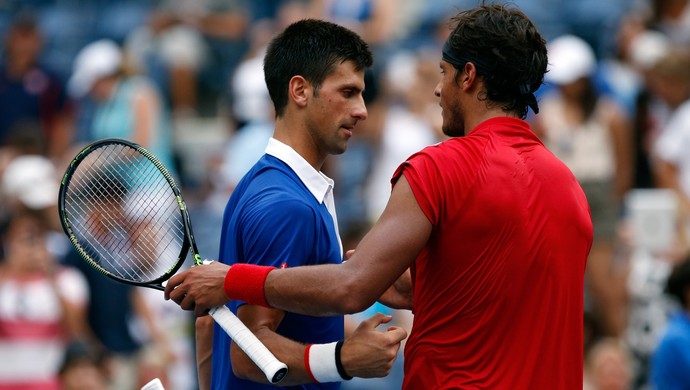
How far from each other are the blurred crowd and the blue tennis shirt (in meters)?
3.14

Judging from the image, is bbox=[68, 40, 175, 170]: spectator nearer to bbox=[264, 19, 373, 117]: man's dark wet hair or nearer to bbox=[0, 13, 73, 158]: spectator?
bbox=[0, 13, 73, 158]: spectator

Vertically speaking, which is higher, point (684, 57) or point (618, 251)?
point (684, 57)

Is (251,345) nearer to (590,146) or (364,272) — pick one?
(364,272)

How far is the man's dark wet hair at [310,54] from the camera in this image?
14.5 ft

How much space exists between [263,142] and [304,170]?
549 cm

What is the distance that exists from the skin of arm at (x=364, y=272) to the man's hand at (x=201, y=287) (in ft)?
0.62

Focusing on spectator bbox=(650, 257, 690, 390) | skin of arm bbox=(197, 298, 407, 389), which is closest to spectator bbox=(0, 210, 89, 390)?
spectator bbox=(650, 257, 690, 390)

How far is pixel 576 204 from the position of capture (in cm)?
405

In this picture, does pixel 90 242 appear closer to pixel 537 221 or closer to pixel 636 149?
pixel 537 221

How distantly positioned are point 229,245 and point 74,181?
1.53 metres

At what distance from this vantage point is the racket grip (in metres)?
3.94

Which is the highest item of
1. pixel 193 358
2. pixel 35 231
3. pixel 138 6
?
pixel 138 6

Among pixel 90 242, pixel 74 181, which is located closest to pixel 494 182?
pixel 90 242

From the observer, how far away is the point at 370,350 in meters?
3.98
